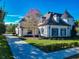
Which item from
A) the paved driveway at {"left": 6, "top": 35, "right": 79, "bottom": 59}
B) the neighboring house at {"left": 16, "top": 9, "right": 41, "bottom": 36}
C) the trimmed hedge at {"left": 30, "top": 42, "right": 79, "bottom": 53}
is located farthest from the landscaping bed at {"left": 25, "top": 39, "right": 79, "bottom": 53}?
the neighboring house at {"left": 16, "top": 9, "right": 41, "bottom": 36}

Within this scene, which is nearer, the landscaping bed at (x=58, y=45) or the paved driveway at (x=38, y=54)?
the paved driveway at (x=38, y=54)

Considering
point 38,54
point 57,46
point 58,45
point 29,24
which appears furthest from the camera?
point 29,24

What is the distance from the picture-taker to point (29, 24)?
544 inches

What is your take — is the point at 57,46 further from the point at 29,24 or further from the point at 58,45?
the point at 29,24

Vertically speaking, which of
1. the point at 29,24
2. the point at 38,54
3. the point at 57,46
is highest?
the point at 29,24

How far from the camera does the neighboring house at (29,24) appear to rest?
11.0 metres

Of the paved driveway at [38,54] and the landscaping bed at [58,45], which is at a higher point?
the landscaping bed at [58,45]

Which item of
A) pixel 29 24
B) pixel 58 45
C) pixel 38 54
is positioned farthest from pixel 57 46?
pixel 29 24

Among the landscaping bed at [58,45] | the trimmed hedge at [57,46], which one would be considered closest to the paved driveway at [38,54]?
the trimmed hedge at [57,46]

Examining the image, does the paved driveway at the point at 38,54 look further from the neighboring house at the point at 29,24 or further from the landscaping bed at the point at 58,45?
the neighboring house at the point at 29,24

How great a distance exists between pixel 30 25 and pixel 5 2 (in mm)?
5912

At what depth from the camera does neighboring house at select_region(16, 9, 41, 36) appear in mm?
11036

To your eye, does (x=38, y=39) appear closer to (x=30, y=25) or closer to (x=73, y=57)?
(x=30, y=25)

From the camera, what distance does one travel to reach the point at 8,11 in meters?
8.06
